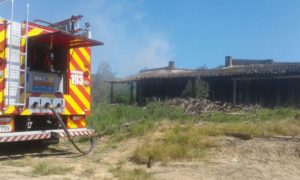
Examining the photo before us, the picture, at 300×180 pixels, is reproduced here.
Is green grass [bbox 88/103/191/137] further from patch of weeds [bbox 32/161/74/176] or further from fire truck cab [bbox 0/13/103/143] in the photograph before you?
patch of weeds [bbox 32/161/74/176]

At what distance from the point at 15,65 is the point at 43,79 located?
80 cm

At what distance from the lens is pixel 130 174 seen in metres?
7.50

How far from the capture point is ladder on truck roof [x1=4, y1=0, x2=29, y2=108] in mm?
8500

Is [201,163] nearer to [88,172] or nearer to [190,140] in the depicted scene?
[190,140]

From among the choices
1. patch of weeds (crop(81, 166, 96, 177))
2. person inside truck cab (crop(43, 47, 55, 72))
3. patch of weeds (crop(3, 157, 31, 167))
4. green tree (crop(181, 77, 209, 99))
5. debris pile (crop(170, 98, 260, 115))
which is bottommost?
patch of weeds (crop(81, 166, 96, 177))

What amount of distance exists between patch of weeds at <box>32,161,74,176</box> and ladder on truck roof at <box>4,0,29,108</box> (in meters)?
1.32

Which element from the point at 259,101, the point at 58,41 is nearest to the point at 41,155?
the point at 58,41

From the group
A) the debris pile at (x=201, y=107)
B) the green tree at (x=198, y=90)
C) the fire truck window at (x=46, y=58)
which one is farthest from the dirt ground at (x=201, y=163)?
the green tree at (x=198, y=90)

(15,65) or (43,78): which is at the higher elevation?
(15,65)

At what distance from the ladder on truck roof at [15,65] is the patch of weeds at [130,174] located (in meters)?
2.35

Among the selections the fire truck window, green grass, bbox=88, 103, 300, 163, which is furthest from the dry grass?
the fire truck window

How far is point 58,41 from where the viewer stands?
9.41m

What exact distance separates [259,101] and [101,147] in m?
16.3

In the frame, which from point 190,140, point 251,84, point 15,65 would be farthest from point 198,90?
point 15,65
